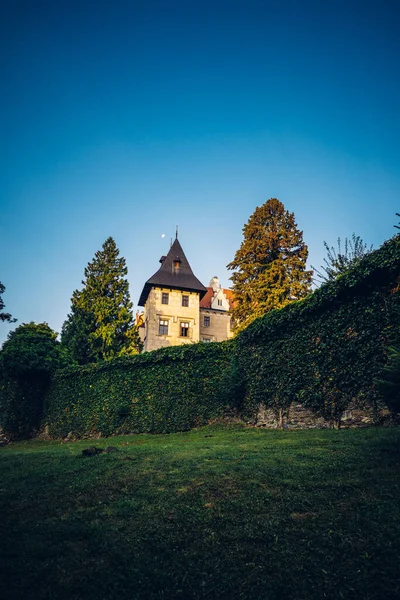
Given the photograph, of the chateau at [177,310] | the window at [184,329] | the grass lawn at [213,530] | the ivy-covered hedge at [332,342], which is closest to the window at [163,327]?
the chateau at [177,310]

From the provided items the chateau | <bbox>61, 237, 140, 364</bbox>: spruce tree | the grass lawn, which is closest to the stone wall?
the grass lawn

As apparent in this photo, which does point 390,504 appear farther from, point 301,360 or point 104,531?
point 301,360

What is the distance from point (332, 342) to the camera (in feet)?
39.7

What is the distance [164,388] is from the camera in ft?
60.2

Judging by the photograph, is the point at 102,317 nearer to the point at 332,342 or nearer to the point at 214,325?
the point at 214,325

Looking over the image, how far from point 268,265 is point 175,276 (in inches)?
631

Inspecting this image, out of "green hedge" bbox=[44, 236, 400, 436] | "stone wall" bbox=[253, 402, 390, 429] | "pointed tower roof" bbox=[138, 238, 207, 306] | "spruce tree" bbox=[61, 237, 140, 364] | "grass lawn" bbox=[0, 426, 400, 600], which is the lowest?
"grass lawn" bbox=[0, 426, 400, 600]

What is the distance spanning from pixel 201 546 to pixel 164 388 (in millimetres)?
14401

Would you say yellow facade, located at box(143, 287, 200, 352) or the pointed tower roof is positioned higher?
the pointed tower roof

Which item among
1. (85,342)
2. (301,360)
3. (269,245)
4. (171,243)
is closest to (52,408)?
(85,342)

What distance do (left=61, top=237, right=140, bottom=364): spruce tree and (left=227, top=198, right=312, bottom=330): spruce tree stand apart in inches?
404

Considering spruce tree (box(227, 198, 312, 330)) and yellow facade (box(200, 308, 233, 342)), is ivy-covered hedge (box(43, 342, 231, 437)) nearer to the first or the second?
spruce tree (box(227, 198, 312, 330))

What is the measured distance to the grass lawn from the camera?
3.49 m

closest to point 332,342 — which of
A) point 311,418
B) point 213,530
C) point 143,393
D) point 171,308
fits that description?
point 311,418
